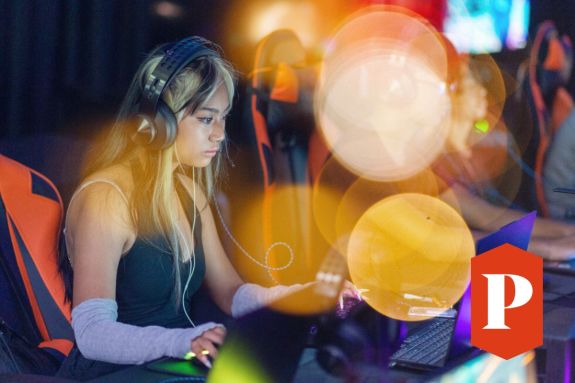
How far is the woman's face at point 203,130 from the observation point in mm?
1448

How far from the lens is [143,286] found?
1.43 metres

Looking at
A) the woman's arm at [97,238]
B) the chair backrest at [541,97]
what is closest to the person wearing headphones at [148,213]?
the woman's arm at [97,238]

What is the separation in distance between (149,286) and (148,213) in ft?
0.45

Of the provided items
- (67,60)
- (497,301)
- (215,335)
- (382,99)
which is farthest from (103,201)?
(382,99)

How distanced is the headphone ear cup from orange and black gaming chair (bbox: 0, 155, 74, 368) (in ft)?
0.73

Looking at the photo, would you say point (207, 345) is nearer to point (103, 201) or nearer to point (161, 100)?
point (103, 201)

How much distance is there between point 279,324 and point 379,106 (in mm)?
2314

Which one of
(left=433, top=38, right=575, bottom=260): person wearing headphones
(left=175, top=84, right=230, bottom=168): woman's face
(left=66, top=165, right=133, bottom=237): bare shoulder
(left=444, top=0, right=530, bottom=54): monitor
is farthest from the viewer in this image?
(left=444, top=0, right=530, bottom=54): monitor

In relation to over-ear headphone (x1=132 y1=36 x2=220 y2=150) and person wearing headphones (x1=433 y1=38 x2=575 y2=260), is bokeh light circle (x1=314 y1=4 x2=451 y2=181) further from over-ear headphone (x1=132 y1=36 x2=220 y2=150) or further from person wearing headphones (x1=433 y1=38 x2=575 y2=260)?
over-ear headphone (x1=132 y1=36 x2=220 y2=150)

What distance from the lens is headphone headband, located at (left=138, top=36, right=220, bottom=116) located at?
4.42 feet

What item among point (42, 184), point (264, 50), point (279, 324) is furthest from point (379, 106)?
point (279, 324)

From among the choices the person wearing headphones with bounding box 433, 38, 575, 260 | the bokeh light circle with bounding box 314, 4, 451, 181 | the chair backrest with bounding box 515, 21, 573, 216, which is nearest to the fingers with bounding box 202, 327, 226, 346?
the person wearing headphones with bounding box 433, 38, 575, 260

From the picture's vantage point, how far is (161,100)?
1.38m

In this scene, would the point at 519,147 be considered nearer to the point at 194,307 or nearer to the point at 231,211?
the point at 231,211
